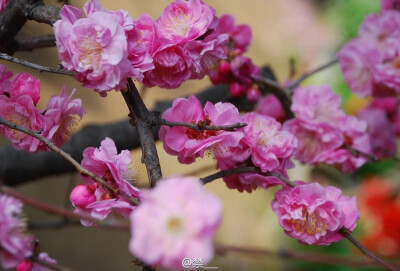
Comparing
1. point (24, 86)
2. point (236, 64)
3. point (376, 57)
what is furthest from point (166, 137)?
point (376, 57)

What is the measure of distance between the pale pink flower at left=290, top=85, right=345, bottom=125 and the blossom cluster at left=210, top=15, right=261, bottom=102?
74 millimetres

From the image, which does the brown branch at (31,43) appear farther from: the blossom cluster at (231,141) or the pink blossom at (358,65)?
the pink blossom at (358,65)

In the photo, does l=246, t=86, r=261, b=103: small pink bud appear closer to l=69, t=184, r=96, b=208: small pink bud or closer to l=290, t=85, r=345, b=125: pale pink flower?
l=290, t=85, r=345, b=125: pale pink flower

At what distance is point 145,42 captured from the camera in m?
0.43

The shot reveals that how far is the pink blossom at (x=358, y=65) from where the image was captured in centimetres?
70

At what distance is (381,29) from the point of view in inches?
27.9

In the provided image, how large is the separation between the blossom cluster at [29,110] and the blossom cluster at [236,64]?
24cm

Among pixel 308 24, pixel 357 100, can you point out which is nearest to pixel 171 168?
pixel 357 100

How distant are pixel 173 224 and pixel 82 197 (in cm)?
16

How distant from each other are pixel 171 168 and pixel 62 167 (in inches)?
15.6

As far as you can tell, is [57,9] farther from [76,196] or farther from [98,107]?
[98,107]

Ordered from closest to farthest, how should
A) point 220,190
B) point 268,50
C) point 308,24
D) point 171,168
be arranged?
point 171,168, point 220,190, point 268,50, point 308,24

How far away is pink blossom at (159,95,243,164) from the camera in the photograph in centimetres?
40

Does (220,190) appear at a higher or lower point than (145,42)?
lower
